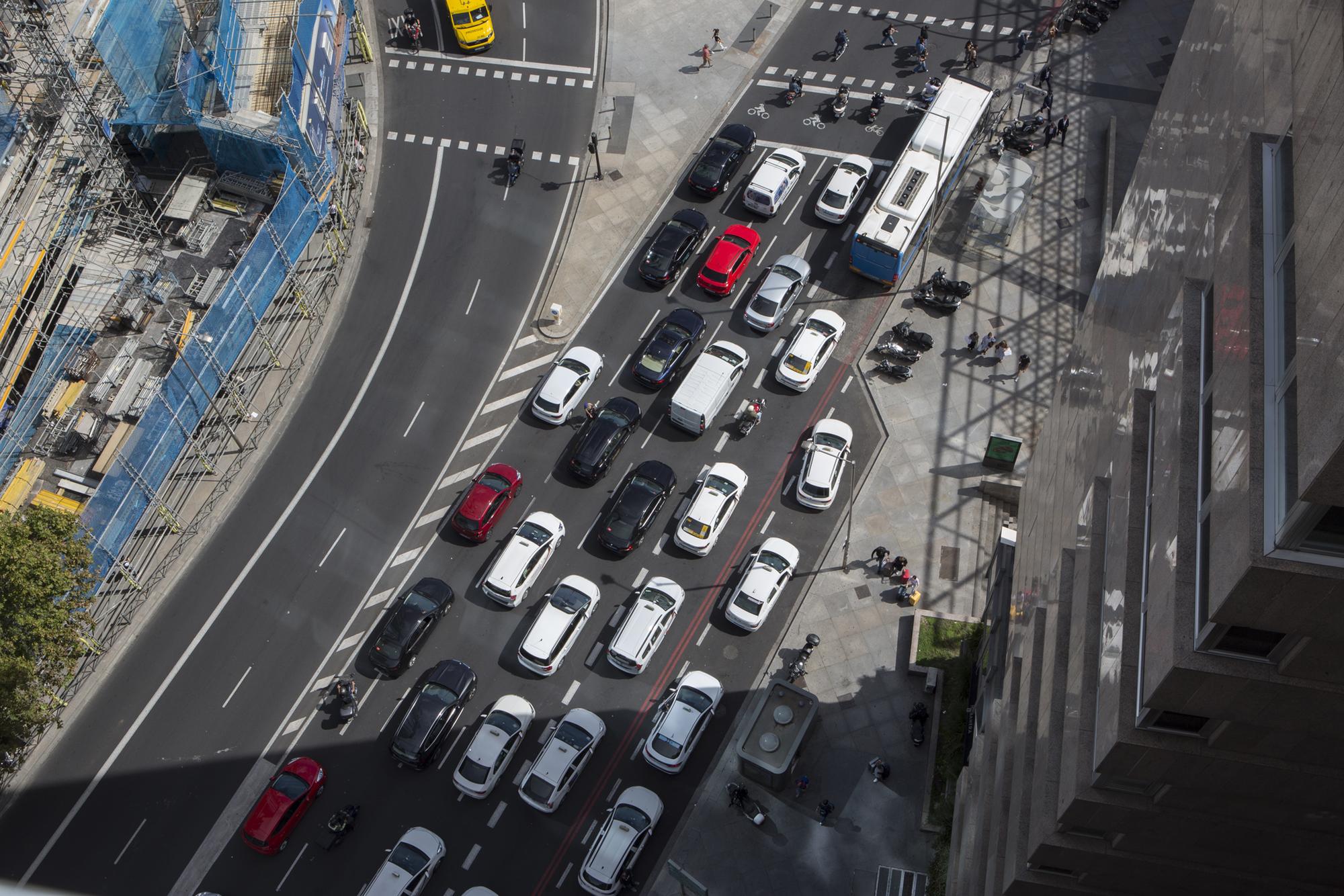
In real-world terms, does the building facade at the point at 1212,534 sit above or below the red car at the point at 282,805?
above

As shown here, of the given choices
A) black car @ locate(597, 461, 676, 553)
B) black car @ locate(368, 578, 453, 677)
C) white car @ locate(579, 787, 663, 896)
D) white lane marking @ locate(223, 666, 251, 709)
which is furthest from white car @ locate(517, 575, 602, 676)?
white lane marking @ locate(223, 666, 251, 709)

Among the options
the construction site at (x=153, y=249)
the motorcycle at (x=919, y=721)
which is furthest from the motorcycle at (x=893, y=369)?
the construction site at (x=153, y=249)

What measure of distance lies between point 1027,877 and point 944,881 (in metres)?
17.9

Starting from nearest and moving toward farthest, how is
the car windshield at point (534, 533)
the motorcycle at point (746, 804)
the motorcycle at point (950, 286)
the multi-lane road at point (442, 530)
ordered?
the motorcycle at point (746, 804) < the multi-lane road at point (442, 530) < the car windshield at point (534, 533) < the motorcycle at point (950, 286)

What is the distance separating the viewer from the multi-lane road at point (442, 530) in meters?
52.8

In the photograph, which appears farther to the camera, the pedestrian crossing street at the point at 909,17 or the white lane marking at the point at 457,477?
the pedestrian crossing street at the point at 909,17

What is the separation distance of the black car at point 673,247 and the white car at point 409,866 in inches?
1297

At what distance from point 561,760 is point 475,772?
401cm

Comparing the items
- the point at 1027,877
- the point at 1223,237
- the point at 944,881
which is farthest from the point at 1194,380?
the point at 944,881

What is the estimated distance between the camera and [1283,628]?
19.8m

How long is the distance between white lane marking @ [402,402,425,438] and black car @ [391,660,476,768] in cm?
1368

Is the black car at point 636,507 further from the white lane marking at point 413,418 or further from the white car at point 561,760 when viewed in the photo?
the white lane marking at point 413,418

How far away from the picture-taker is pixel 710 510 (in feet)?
192

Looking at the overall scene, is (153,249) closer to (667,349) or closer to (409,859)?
(667,349)
